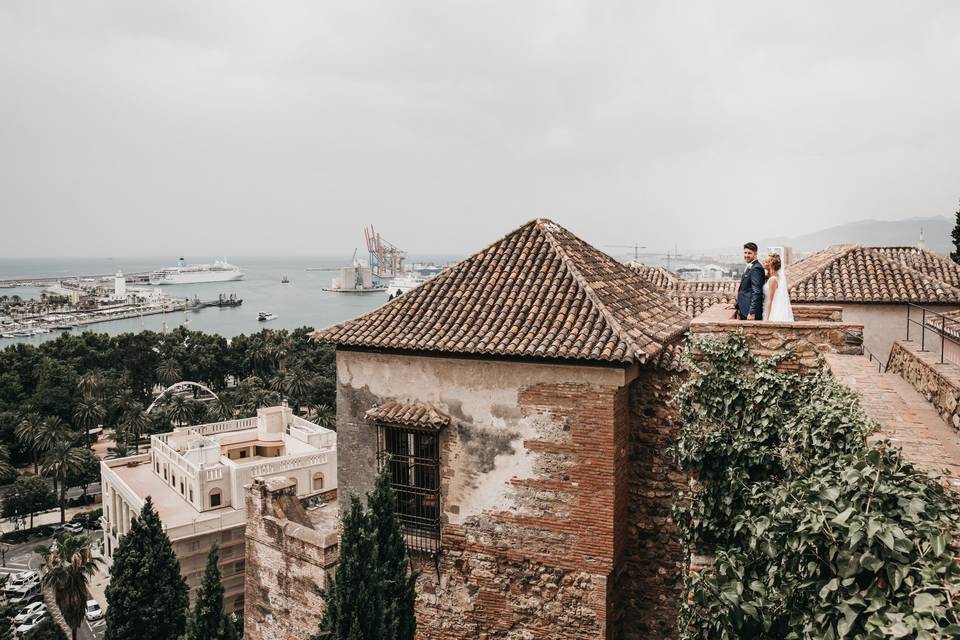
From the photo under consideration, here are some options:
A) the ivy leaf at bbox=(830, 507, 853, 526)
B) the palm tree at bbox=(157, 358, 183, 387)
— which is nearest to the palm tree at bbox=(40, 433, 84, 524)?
the palm tree at bbox=(157, 358, 183, 387)

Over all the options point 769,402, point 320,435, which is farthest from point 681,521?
point 320,435

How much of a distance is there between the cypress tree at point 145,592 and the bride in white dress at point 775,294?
18.1m

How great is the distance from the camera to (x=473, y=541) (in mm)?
8711

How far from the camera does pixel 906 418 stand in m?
4.62

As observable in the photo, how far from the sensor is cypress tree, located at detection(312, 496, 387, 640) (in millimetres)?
6957

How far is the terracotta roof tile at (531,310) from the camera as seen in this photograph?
323 inches

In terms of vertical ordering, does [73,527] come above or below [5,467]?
below

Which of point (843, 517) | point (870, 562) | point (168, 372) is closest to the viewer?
point (870, 562)

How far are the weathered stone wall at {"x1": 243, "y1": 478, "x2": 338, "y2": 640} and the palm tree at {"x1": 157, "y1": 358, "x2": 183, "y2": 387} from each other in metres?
50.1

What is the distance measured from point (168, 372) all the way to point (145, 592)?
4198cm

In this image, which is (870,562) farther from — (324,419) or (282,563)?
(324,419)

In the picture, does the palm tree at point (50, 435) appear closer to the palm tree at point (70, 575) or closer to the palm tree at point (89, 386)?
the palm tree at point (89, 386)

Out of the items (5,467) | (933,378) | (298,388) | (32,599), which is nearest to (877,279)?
(933,378)

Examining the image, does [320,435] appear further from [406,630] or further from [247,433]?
[406,630]
